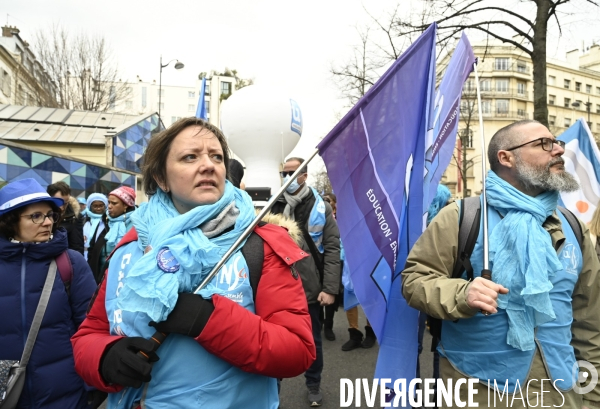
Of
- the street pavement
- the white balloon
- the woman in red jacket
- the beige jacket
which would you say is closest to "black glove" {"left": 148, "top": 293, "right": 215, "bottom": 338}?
the woman in red jacket

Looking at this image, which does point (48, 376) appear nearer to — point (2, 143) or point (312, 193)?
point (312, 193)

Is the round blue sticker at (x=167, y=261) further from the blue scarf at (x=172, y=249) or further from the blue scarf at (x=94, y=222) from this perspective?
the blue scarf at (x=94, y=222)

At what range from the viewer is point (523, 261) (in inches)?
77.4

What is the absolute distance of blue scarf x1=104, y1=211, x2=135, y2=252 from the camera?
16.7 feet

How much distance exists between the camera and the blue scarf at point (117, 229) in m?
5.10

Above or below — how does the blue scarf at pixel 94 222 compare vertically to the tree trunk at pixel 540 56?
below

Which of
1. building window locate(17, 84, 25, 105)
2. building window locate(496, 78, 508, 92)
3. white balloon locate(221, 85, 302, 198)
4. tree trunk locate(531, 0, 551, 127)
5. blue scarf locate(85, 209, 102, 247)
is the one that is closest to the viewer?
blue scarf locate(85, 209, 102, 247)

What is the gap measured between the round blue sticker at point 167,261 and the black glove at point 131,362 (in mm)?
223

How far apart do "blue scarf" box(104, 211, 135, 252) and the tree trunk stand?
23.3ft

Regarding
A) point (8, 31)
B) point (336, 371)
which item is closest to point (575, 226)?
point (336, 371)

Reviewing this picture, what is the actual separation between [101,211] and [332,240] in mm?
3589

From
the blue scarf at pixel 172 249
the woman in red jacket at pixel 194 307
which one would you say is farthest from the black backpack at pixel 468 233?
the blue scarf at pixel 172 249

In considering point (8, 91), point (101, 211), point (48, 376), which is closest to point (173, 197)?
point (48, 376)

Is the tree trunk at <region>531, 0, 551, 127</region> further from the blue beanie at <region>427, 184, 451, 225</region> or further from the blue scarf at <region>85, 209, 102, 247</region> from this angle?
the blue scarf at <region>85, 209, 102, 247</region>
